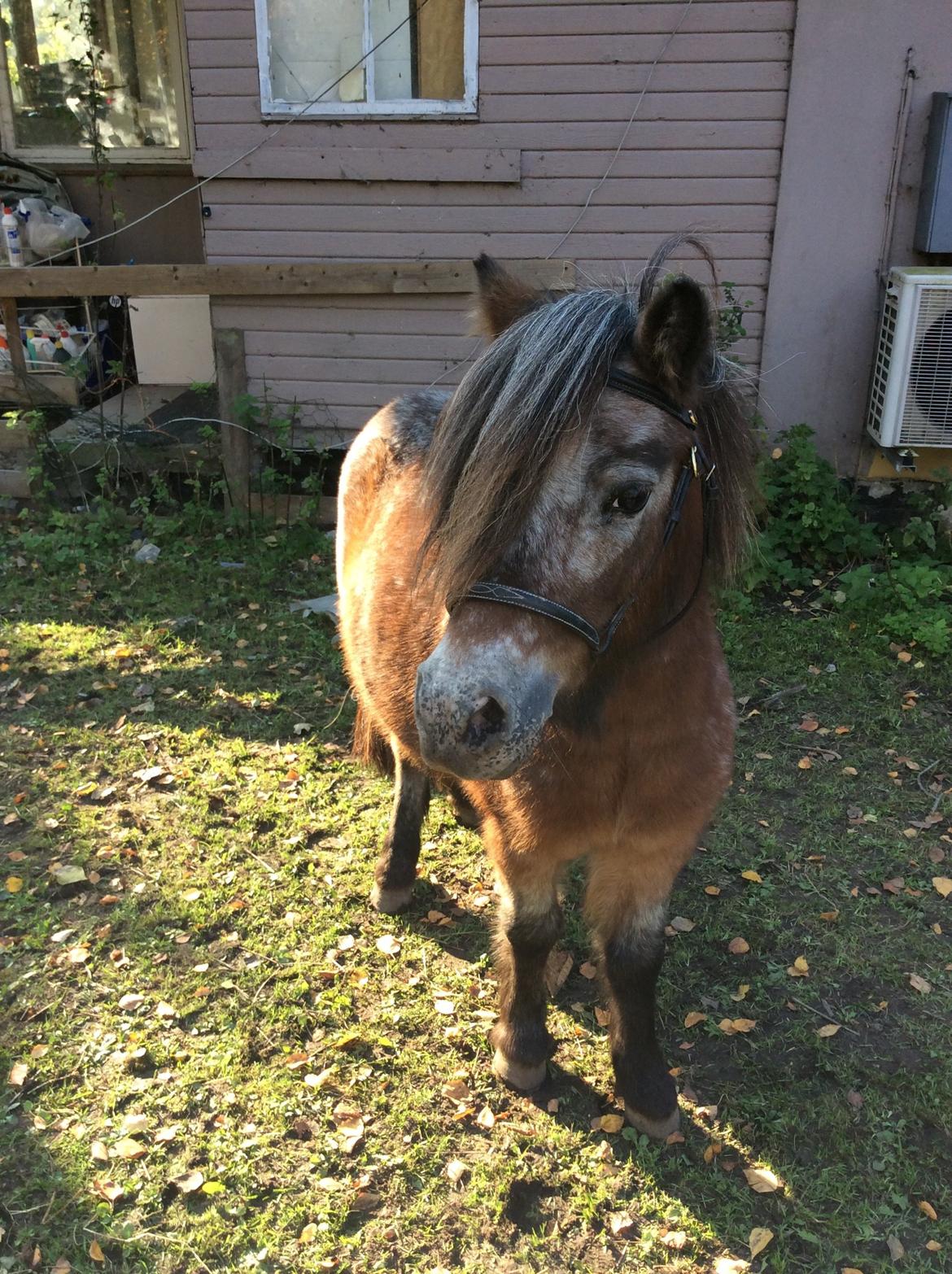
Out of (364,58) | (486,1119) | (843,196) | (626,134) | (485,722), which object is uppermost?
(364,58)

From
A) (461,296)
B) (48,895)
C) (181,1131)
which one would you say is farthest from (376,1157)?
(461,296)

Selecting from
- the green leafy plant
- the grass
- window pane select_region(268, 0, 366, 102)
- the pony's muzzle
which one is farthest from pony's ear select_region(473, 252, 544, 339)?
window pane select_region(268, 0, 366, 102)

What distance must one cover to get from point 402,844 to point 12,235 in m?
6.84

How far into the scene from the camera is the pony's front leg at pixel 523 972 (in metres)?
2.58

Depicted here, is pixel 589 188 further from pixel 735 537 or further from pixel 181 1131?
pixel 181 1131

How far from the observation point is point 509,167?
5.86m

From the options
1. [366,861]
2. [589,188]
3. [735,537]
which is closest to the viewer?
[735,537]

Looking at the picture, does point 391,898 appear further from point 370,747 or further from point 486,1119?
point 486,1119

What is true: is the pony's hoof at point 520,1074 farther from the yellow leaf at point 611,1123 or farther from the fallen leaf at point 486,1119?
the yellow leaf at point 611,1123

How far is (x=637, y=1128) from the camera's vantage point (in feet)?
8.66

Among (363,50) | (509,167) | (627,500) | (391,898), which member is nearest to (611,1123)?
(391,898)

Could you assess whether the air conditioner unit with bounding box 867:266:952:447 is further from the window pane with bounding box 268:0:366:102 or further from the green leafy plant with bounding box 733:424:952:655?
the window pane with bounding box 268:0:366:102

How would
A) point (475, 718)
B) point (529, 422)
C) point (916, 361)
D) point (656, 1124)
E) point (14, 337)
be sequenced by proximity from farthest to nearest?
point (14, 337) → point (916, 361) → point (656, 1124) → point (529, 422) → point (475, 718)

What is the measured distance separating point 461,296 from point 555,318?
14.8 ft
